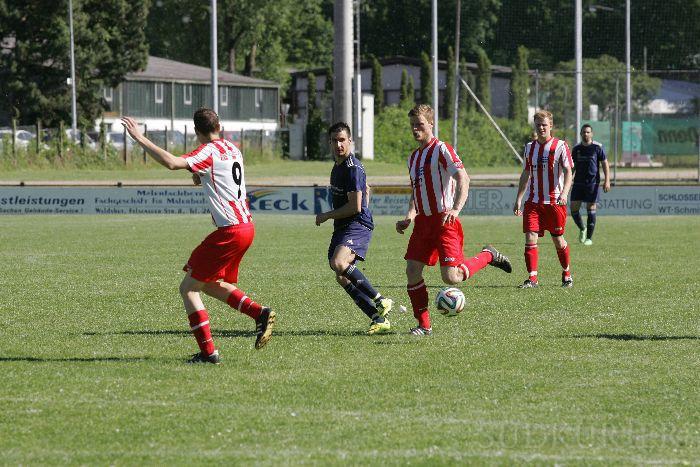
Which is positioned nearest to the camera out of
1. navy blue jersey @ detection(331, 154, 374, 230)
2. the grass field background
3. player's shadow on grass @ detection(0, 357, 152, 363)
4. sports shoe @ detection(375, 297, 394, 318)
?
the grass field background

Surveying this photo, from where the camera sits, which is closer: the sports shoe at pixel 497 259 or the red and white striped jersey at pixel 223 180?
the red and white striped jersey at pixel 223 180

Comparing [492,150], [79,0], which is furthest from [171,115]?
[492,150]

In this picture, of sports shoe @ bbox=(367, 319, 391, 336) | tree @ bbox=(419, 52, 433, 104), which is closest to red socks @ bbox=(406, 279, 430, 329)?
sports shoe @ bbox=(367, 319, 391, 336)

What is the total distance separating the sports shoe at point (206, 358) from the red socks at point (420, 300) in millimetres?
2080

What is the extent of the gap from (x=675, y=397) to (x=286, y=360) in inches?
120

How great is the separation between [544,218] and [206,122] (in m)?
7.08

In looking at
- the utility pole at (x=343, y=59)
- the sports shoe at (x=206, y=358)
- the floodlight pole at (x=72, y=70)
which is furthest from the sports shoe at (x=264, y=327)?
the floodlight pole at (x=72, y=70)

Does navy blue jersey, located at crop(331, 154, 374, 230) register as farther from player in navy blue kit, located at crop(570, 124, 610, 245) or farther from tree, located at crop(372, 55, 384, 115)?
tree, located at crop(372, 55, 384, 115)

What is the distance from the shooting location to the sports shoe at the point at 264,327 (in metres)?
9.37

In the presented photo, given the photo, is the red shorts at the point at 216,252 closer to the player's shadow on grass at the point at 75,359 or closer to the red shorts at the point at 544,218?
the player's shadow on grass at the point at 75,359

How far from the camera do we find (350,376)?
8.55m

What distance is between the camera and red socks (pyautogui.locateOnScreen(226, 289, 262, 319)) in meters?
9.48

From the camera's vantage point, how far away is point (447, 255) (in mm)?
10367

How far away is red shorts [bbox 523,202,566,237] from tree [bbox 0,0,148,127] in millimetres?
48946
